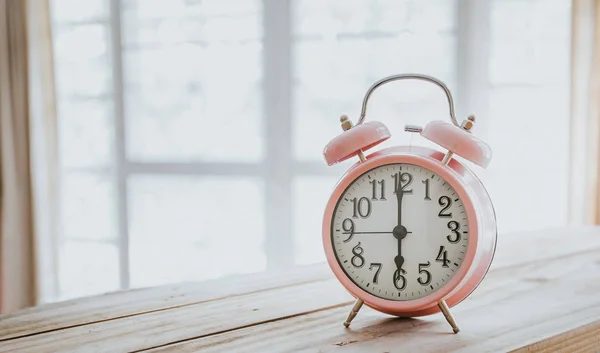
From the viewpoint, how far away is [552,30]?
2396mm

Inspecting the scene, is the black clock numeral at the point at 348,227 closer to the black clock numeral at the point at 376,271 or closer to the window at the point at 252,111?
the black clock numeral at the point at 376,271

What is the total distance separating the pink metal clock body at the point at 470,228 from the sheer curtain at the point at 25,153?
7.92ft

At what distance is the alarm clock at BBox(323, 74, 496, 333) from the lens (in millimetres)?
781

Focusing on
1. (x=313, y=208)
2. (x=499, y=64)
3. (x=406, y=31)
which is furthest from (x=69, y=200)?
(x=499, y=64)

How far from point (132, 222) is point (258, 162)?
2.17ft

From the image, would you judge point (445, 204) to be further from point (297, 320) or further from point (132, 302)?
point (132, 302)

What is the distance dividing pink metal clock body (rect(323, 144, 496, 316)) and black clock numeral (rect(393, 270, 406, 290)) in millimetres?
19

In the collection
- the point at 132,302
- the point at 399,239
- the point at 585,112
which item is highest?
the point at 585,112

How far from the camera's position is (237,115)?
2.76 meters

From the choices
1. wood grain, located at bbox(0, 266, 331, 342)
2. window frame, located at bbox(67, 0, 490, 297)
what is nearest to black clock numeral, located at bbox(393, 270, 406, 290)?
wood grain, located at bbox(0, 266, 331, 342)

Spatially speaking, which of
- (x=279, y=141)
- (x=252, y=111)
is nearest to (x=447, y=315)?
(x=279, y=141)

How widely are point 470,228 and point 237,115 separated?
81.1 inches

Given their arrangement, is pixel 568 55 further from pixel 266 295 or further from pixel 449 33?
pixel 266 295

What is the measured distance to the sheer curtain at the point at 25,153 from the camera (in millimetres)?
2871
